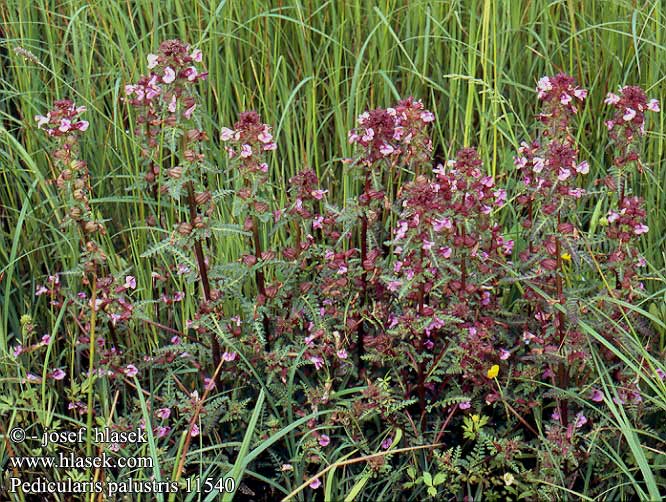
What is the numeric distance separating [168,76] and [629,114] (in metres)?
1.26

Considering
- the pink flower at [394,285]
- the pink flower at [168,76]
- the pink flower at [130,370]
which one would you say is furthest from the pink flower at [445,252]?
the pink flower at [130,370]

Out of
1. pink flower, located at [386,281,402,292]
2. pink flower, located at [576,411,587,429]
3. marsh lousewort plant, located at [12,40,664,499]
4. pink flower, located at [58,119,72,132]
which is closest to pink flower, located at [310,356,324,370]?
marsh lousewort plant, located at [12,40,664,499]

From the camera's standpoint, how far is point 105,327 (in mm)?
2633

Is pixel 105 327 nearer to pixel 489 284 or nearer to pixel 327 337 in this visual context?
pixel 327 337

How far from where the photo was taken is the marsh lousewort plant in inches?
91.6

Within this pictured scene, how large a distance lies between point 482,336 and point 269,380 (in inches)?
23.5

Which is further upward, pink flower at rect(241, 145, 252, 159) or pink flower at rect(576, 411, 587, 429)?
pink flower at rect(241, 145, 252, 159)

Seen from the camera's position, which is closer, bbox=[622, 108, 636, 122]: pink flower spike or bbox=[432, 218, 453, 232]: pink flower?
bbox=[432, 218, 453, 232]: pink flower

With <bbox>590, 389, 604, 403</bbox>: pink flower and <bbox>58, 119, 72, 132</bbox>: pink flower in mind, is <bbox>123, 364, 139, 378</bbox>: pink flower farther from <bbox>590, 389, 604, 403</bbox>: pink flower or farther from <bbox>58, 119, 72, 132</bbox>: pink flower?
<bbox>590, 389, 604, 403</bbox>: pink flower

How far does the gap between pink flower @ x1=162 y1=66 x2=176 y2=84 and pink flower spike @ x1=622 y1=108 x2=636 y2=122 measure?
1236mm

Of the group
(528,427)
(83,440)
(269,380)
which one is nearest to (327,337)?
(269,380)

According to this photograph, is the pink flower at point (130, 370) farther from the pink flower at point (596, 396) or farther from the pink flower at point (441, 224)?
the pink flower at point (596, 396)

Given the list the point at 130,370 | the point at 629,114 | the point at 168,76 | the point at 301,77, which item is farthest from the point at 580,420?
the point at 301,77

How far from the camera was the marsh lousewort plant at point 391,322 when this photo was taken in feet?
7.63
